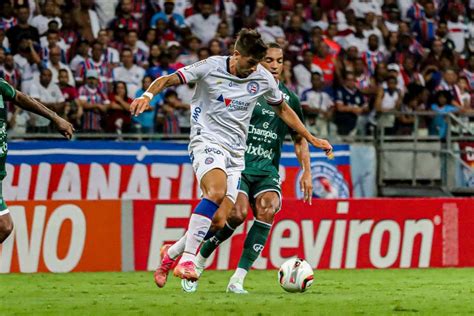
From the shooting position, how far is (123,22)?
62.3ft

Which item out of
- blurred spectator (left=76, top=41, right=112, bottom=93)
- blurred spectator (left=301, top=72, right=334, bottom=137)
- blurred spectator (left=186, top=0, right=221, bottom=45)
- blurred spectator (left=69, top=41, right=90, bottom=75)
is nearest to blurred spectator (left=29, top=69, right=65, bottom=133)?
blurred spectator (left=76, top=41, right=112, bottom=93)

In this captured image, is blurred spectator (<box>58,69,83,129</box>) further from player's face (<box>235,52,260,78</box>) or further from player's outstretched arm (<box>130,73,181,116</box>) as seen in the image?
player's outstretched arm (<box>130,73,181,116</box>)

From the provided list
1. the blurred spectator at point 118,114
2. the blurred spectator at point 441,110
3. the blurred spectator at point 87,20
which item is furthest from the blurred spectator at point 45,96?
the blurred spectator at point 441,110

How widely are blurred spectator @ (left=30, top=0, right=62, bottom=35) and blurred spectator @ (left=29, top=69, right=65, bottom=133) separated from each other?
3.87ft

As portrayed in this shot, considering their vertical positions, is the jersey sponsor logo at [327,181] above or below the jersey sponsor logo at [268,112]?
below

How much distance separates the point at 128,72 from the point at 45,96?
1566 millimetres

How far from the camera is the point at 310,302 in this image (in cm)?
956

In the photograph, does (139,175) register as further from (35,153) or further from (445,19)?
(445,19)

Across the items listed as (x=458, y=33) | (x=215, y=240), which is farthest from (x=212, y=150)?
(x=458, y=33)

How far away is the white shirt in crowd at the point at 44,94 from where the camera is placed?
1692 cm

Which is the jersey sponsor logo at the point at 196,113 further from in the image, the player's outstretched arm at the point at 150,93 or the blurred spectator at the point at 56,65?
the blurred spectator at the point at 56,65

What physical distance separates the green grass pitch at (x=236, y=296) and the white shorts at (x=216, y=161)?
991 mm

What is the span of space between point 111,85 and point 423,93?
574 centimetres

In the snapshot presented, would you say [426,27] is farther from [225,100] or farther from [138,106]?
[138,106]
